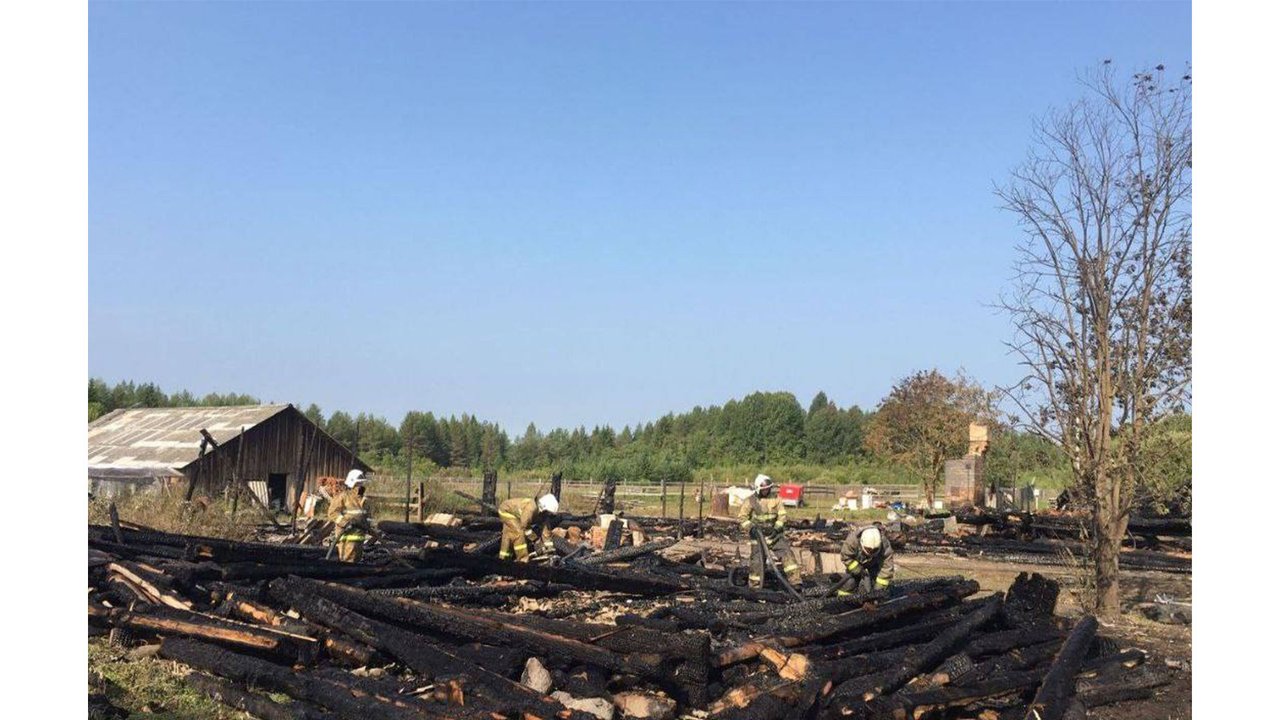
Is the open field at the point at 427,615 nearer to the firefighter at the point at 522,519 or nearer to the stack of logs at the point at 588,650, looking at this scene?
the stack of logs at the point at 588,650

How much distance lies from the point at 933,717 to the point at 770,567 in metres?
5.95

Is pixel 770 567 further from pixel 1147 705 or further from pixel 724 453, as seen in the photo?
pixel 724 453

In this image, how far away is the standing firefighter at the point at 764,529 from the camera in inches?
581

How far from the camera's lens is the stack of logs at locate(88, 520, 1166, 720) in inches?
328

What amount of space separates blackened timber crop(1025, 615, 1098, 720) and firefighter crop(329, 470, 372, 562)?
972 centimetres

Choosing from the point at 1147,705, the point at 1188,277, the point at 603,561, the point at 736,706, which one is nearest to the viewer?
the point at 736,706

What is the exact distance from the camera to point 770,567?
14.7m

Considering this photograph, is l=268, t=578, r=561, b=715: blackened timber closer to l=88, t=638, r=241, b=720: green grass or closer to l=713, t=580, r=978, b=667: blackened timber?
l=88, t=638, r=241, b=720: green grass

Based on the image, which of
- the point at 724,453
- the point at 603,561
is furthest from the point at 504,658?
the point at 724,453

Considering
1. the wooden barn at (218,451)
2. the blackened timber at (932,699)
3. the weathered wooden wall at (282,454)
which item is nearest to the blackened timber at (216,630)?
the blackened timber at (932,699)

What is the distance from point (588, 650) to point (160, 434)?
3399 centimetres

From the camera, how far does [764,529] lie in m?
15.0

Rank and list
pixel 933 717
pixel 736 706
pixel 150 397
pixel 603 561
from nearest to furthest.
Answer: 1. pixel 736 706
2. pixel 933 717
3. pixel 603 561
4. pixel 150 397

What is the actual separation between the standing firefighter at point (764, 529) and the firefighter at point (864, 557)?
173cm
